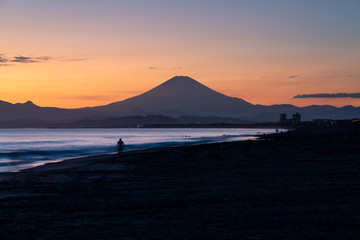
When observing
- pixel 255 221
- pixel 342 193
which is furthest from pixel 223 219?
pixel 342 193

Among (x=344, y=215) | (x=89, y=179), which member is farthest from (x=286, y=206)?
(x=89, y=179)

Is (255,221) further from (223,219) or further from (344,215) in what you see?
(344,215)

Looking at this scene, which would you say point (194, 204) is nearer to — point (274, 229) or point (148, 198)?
point (148, 198)

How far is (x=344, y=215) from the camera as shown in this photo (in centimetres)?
896

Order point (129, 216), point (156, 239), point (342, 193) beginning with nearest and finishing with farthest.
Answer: point (156, 239) < point (129, 216) < point (342, 193)

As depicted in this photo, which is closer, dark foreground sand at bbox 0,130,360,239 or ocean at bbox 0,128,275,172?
→ dark foreground sand at bbox 0,130,360,239

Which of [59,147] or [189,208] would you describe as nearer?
[189,208]

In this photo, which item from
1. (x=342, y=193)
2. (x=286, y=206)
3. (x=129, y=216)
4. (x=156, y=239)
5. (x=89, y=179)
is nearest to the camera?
(x=156, y=239)

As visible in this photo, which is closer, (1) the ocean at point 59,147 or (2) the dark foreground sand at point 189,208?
(2) the dark foreground sand at point 189,208

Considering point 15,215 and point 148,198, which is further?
point 148,198

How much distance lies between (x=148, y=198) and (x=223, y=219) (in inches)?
136

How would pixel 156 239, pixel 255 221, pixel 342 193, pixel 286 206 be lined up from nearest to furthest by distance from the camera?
pixel 156 239 < pixel 255 221 < pixel 286 206 < pixel 342 193

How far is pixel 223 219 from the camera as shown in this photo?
8.90m

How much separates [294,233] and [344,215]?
6.39 ft
